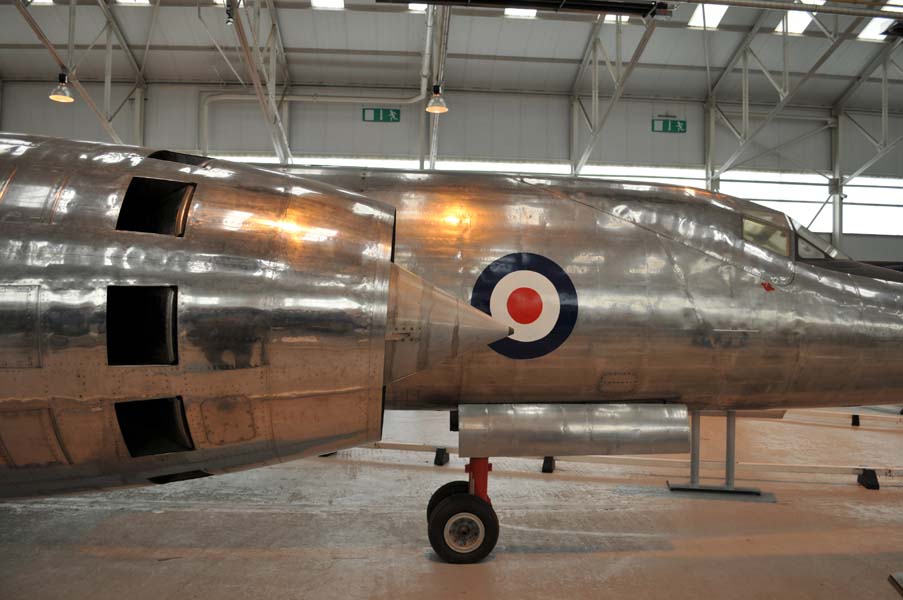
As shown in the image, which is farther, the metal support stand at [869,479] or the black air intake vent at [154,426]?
the metal support stand at [869,479]

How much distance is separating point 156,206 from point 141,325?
80cm

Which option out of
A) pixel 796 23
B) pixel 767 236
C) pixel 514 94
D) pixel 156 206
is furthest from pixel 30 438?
pixel 796 23

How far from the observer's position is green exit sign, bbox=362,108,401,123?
71.1ft

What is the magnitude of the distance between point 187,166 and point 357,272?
4.27 feet

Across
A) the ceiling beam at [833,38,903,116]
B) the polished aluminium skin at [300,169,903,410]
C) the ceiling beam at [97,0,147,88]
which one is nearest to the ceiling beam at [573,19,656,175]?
the polished aluminium skin at [300,169,903,410]

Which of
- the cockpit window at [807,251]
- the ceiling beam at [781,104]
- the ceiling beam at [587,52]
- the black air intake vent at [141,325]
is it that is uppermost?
the ceiling beam at [587,52]

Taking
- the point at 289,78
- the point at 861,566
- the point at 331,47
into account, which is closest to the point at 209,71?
the point at 289,78

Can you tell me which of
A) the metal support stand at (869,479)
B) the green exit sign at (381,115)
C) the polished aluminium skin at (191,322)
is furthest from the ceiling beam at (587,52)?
the polished aluminium skin at (191,322)

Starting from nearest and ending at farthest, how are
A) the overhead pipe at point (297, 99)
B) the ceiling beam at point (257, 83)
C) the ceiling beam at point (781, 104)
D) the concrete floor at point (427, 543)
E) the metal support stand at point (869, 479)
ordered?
the concrete floor at point (427, 543)
the metal support stand at point (869, 479)
the ceiling beam at point (257, 83)
the ceiling beam at point (781, 104)
the overhead pipe at point (297, 99)

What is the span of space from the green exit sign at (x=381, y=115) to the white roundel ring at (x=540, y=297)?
54.6 feet

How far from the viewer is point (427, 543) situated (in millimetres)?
6316

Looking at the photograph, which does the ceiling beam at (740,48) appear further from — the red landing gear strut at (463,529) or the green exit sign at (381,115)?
the red landing gear strut at (463,529)

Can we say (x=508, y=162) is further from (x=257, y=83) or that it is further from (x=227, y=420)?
(x=227, y=420)

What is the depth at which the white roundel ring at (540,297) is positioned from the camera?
19.9 feet
